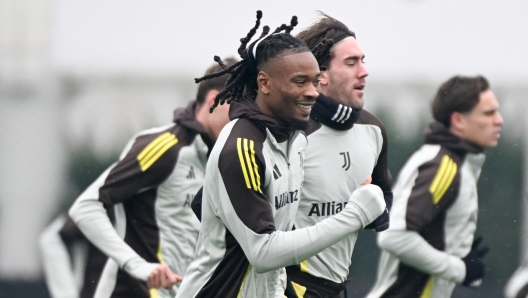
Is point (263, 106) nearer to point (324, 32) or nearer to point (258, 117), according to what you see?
point (258, 117)

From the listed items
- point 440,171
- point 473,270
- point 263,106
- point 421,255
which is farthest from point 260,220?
point 473,270

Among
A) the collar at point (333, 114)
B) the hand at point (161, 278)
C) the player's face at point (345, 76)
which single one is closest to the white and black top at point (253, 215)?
the collar at point (333, 114)

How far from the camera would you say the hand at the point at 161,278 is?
16.3 feet

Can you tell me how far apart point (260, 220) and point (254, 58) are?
2.14ft

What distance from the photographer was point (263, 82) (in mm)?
3537

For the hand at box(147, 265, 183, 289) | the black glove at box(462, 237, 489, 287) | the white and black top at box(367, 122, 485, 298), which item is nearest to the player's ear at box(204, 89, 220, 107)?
the hand at box(147, 265, 183, 289)

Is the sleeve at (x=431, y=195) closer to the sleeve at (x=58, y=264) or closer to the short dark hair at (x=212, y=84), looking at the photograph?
the short dark hair at (x=212, y=84)

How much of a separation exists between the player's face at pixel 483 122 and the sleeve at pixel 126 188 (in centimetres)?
174

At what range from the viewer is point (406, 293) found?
5.47m

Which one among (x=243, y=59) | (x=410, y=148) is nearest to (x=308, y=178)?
(x=243, y=59)

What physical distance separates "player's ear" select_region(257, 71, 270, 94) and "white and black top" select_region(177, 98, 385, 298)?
6 cm

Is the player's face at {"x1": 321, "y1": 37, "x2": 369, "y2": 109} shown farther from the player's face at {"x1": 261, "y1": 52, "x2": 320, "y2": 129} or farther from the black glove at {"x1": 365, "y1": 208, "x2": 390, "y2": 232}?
the player's face at {"x1": 261, "y1": 52, "x2": 320, "y2": 129}

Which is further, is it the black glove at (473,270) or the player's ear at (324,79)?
the black glove at (473,270)

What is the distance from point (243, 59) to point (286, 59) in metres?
0.24
